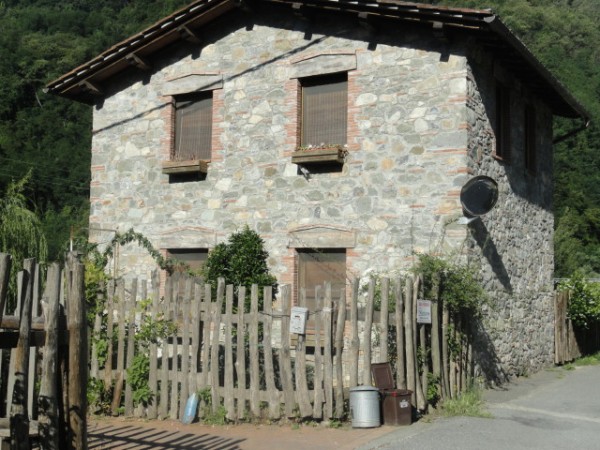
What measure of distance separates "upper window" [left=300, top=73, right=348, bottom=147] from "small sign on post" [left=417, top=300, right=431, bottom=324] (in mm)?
3612

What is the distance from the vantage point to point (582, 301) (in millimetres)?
15539

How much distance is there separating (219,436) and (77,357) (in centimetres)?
353

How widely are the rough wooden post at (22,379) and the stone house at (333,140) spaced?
23.1ft

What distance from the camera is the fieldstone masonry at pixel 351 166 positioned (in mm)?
10727

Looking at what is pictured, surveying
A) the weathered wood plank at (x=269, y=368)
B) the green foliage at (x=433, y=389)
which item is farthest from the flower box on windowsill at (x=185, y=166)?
the green foliage at (x=433, y=389)

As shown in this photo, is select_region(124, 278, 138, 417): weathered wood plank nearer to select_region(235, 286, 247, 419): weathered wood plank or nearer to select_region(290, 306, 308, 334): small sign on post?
select_region(235, 286, 247, 419): weathered wood plank

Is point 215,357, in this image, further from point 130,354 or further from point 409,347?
point 409,347

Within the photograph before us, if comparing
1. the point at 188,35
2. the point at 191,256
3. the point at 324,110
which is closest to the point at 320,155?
the point at 324,110

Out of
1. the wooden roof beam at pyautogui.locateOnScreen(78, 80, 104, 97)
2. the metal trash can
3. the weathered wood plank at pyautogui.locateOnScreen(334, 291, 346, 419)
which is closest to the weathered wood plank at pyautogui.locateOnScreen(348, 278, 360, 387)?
the weathered wood plank at pyautogui.locateOnScreen(334, 291, 346, 419)

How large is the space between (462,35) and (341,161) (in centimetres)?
262

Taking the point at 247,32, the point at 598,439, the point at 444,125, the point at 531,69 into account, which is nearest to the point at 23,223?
the point at 247,32

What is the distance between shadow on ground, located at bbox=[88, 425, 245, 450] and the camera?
22.5 feet

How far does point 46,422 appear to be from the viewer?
4473 mm

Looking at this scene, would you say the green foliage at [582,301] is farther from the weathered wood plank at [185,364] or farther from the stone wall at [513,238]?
the weathered wood plank at [185,364]
